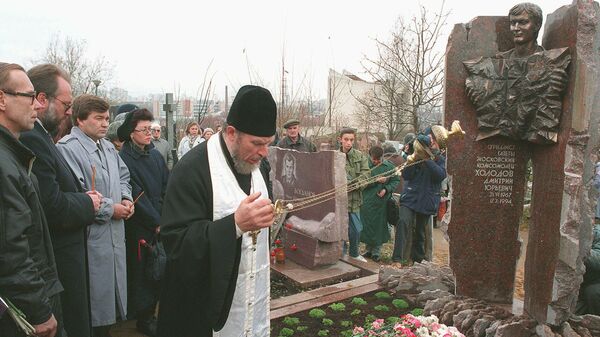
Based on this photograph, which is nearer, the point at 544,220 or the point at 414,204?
the point at 544,220

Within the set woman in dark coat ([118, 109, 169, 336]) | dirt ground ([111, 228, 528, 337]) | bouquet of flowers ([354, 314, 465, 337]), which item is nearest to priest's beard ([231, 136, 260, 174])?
bouquet of flowers ([354, 314, 465, 337])

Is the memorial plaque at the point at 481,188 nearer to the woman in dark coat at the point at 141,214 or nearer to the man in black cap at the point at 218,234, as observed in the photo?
the man in black cap at the point at 218,234

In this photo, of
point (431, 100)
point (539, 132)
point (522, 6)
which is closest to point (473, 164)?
point (539, 132)

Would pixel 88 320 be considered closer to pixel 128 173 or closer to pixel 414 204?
pixel 128 173

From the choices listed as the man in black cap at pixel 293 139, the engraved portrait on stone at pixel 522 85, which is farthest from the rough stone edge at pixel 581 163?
the man in black cap at pixel 293 139

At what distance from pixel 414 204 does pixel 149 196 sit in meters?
3.81

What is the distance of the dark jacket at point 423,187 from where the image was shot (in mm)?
6493

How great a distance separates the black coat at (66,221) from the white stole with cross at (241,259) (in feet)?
3.76

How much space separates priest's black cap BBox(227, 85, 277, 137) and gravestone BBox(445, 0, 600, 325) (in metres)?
2.77

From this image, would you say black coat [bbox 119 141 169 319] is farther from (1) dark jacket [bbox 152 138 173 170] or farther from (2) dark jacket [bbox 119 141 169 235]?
(1) dark jacket [bbox 152 138 173 170]

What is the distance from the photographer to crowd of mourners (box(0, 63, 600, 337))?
2230mm

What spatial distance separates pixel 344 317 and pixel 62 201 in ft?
9.09

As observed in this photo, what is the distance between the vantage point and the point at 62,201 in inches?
118

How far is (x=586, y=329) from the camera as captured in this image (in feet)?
12.9
